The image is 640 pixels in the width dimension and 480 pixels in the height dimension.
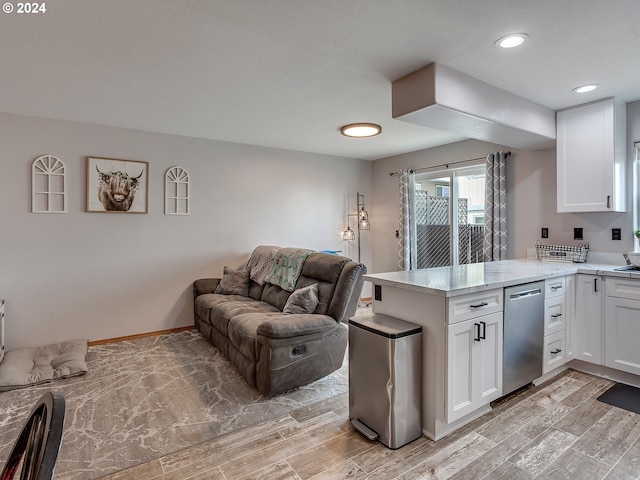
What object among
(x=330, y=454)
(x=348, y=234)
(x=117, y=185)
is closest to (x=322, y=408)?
(x=330, y=454)

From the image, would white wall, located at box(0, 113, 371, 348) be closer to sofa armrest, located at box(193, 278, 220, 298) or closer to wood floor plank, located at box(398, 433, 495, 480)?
sofa armrest, located at box(193, 278, 220, 298)

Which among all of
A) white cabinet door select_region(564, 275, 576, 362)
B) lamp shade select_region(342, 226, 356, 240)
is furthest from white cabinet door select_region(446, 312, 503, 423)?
lamp shade select_region(342, 226, 356, 240)

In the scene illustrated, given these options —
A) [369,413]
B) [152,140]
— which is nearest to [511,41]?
[369,413]

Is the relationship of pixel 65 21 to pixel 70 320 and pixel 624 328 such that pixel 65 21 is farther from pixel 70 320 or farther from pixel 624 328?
pixel 624 328

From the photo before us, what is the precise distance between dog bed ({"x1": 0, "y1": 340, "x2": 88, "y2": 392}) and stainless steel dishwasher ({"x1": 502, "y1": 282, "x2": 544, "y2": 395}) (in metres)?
3.46

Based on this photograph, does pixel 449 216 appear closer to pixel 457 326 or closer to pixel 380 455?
pixel 457 326

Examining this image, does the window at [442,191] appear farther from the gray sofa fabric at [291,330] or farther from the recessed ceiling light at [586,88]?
the gray sofa fabric at [291,330]

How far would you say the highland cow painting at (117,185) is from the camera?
12.6 feet

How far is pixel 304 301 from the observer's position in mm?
3014

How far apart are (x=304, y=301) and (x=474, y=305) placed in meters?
1.39

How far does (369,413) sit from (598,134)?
312cm

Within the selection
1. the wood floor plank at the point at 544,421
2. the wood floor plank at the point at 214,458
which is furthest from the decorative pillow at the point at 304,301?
the wood floor plank at the point at 544,421

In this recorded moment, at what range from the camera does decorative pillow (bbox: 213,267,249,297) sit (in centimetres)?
416

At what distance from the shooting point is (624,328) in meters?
2.73
